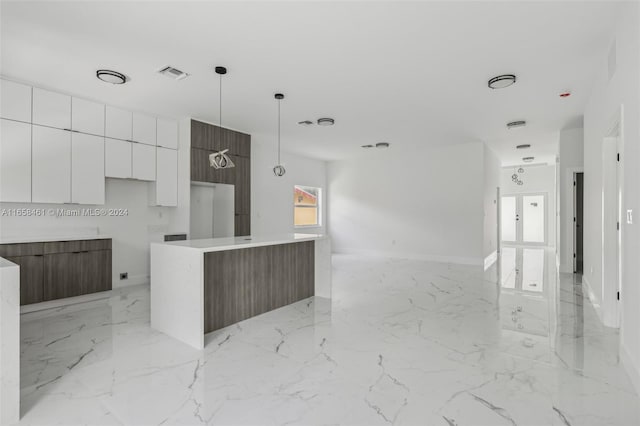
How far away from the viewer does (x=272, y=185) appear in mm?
7723

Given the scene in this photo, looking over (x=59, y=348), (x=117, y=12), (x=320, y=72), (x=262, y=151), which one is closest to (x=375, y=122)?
(x=320, y=72)

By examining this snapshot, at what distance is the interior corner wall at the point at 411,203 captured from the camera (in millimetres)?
7441

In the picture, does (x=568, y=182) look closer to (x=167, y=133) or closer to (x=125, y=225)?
(x=167, y=133)

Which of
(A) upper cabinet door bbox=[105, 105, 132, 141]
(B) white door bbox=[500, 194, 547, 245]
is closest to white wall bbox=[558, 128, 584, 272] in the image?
(B) white door bbox=[500, 194, 547, 245]

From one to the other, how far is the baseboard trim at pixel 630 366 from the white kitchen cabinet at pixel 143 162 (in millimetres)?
5757

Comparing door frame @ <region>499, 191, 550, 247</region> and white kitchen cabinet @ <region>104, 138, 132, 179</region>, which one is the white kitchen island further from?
door frame @ <region>499, 191, 550, 247</region>

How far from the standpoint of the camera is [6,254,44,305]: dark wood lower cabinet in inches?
151

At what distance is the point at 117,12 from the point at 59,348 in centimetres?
279

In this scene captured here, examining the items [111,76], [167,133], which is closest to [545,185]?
[167,133]

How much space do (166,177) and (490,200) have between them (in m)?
7.24

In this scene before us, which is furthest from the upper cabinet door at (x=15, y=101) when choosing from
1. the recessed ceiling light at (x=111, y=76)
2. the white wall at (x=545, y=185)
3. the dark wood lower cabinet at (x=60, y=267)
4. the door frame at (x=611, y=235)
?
the white wall at (x=545, y=185)

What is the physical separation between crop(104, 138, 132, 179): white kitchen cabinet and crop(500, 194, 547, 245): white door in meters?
10.9

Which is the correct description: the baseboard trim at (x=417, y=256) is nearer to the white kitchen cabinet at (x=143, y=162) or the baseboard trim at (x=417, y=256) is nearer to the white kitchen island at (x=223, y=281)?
the white kitchen island at (x=223, y=281)

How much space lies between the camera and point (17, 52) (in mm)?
3250
